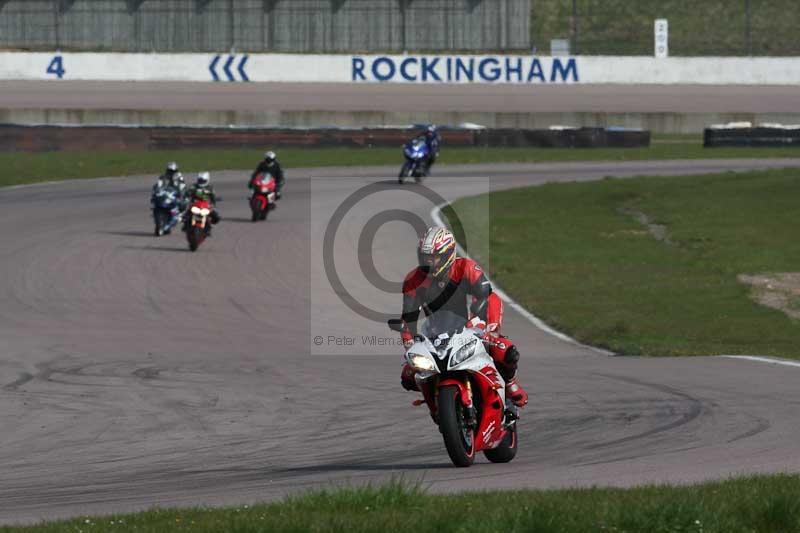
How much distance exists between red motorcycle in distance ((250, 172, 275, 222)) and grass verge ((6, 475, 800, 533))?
72.8 ft

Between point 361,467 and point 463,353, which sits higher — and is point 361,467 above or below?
below

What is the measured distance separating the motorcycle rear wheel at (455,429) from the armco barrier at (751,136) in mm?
38214

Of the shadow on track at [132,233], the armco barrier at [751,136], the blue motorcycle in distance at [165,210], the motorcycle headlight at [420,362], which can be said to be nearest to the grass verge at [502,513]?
the motorcycle headlight at [420,362]

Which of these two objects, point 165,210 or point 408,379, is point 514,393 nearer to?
point 408,379

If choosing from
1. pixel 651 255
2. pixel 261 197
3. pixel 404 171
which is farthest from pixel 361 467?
pixel 404 171

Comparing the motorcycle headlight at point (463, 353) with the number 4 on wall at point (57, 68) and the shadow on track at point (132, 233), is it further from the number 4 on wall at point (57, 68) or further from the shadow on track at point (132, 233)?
the number 4 on wall at point (57, 68)

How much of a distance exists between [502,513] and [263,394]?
655cm

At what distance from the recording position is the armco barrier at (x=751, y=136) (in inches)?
1772

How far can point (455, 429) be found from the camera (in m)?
8.62

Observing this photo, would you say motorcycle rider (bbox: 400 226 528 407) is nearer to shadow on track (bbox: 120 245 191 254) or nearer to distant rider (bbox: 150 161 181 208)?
shadow on track (bbox: 120 245 191 254)

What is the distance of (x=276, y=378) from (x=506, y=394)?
5.33 metres

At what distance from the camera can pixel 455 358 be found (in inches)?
340

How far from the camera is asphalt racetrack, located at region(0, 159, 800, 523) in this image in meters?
8.87

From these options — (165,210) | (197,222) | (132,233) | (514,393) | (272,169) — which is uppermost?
(272,169)
